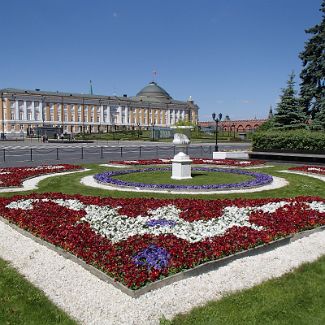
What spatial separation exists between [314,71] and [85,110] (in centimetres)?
8143

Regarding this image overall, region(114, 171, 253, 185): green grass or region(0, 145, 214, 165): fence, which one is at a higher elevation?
region(114, 171, 253, 185): green grass

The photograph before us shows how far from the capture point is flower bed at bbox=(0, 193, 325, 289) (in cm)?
593

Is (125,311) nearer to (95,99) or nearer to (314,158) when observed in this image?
(314,158)

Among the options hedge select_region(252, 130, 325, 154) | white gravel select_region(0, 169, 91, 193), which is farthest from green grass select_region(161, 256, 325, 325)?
hedge select_region(252, 130, 325, 154)

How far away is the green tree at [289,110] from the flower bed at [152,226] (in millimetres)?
24698

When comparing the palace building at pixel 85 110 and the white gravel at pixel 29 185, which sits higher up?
the palace building at pixel 85 110

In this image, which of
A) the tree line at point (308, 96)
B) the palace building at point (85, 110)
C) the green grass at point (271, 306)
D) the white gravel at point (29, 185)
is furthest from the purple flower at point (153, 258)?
the palace building at point (85, 110)

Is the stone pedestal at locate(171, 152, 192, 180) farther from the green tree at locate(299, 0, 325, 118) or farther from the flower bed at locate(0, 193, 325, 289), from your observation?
the green tree at locate(299, 0, 325, 118)

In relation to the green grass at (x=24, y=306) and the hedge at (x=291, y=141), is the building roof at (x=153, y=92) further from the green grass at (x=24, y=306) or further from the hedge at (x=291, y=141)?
the green grass at (x=24, y=306)

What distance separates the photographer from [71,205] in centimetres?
1009

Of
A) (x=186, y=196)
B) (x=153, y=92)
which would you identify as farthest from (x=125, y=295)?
(x=153, y=92)

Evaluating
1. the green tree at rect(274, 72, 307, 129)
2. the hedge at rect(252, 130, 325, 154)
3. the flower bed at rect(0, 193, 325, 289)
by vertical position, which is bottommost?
the flower bed at rect(0, 193, 325, 289)

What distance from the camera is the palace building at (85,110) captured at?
9419 centimetres

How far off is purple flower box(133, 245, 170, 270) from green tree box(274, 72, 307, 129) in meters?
30.0
